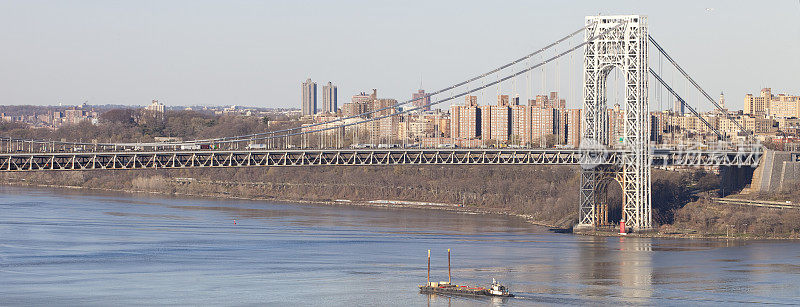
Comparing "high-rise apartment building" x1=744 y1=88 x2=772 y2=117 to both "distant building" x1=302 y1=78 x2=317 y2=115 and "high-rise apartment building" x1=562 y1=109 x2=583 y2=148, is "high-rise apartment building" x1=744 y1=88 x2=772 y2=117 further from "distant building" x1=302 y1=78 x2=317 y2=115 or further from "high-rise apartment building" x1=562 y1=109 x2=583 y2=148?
"distant building" x1=302 y1=78 x2=317 y2=115

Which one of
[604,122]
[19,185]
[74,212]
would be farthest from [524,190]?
[19,185]

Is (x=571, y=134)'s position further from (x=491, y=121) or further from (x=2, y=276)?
(x=2, y=276)

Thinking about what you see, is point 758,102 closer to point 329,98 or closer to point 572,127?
point 572,127

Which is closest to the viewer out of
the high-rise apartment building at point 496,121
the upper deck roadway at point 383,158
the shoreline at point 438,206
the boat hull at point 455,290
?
the boat hull at point 455,290

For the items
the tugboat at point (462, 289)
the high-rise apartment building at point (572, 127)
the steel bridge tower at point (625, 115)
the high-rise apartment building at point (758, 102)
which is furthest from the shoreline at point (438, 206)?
the high-rise apartment building at point (758, 102)

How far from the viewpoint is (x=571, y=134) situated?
61.6 metres

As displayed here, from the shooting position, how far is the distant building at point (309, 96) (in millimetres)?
174750

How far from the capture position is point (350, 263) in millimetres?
30953

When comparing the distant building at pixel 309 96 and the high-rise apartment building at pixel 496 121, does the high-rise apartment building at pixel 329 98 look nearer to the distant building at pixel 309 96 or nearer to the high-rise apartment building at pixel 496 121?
the distant building at pixel 309 96

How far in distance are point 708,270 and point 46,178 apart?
5017 centimetres

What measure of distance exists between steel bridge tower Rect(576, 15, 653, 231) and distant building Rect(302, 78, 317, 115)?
136 meters

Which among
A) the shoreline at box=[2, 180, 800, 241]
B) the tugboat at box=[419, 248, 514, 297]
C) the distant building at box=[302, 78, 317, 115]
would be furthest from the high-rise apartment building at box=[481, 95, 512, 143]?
the distant building at box=[302, 78, 317, 115]

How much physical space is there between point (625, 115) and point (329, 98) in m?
140

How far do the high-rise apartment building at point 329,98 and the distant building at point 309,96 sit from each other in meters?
1.93
